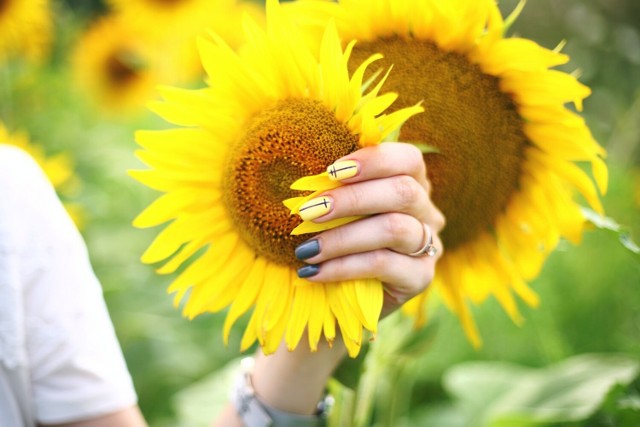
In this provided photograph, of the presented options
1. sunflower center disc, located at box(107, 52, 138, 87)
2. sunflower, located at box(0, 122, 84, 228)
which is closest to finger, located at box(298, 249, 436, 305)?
sunflower, located at box(0, 122, 84, 228)

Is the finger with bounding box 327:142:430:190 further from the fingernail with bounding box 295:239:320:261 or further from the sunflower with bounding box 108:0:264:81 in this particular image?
the sunflower with bounding box 108:0:264:81

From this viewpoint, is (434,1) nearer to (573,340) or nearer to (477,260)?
(477,260)

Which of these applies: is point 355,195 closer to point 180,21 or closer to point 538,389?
point 538,389

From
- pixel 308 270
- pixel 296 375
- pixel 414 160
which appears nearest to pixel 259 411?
pixel 296 375

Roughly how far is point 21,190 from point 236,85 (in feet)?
0.95

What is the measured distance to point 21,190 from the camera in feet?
2.51

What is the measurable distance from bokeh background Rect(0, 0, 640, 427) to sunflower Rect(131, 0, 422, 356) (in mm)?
156

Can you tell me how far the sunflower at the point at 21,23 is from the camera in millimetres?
1717

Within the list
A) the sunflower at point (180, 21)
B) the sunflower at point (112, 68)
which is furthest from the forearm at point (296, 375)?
the sunflower at point (112, 68)

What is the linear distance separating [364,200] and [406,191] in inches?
1.5

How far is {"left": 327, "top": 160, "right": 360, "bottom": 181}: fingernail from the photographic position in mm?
577

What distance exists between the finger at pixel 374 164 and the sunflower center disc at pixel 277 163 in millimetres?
25

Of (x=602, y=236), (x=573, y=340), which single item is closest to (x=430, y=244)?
(x=573, y=340)

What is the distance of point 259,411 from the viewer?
0.74 m
